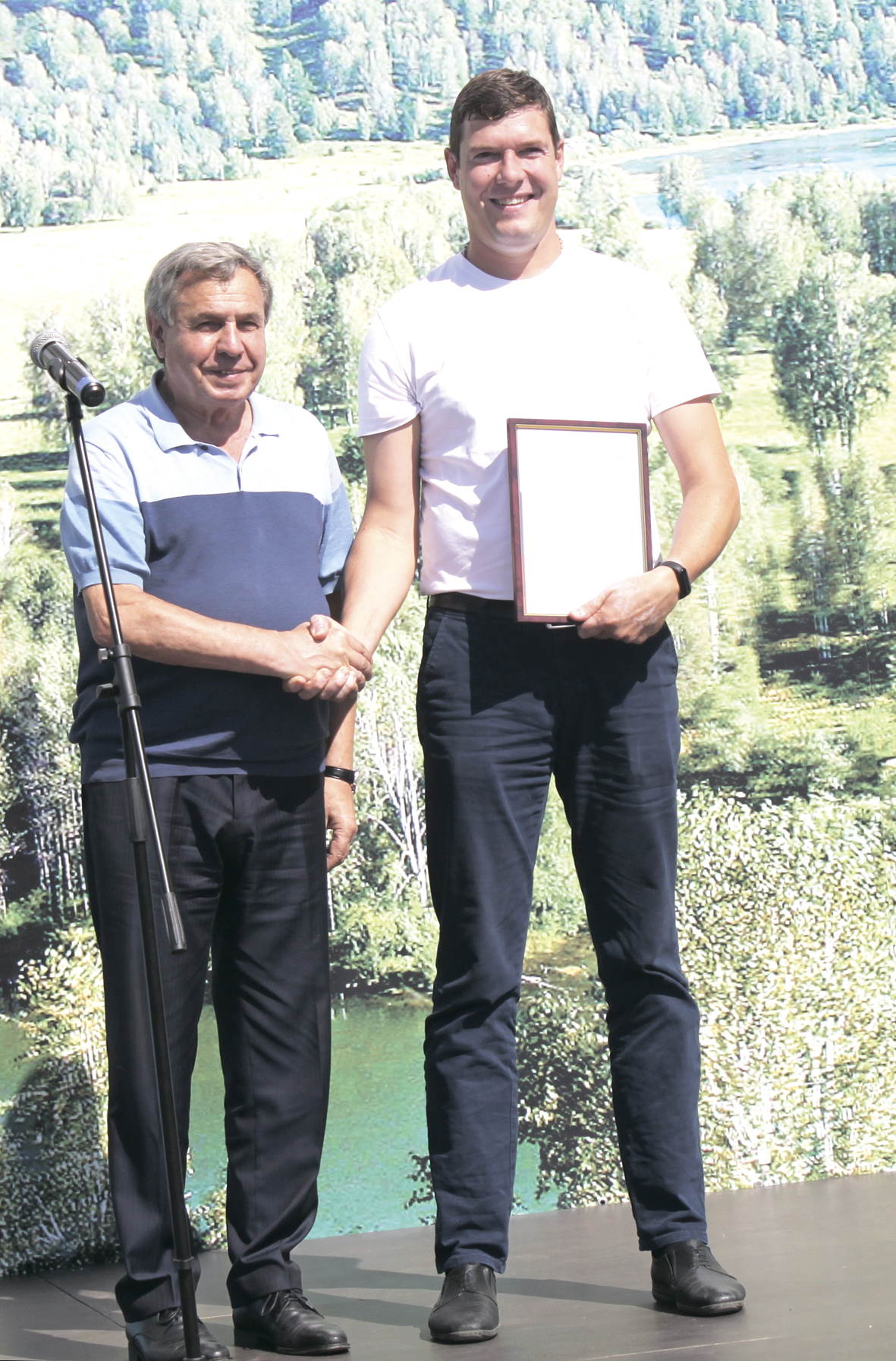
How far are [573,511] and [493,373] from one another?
0.78ft

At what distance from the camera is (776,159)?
388 cm

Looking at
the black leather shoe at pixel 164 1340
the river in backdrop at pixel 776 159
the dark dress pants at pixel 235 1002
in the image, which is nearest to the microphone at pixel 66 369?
the dark dress pants at pixel 235 1002

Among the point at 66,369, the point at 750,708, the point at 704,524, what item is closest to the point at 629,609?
the point at 704,524

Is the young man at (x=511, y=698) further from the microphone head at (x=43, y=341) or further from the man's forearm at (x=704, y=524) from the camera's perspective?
the microphone head at (x=43, y=341)

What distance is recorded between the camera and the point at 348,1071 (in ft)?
10.9

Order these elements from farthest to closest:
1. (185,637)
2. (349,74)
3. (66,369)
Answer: (349,74), (185,637), (66,369)

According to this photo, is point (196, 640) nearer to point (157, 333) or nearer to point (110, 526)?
point (110, 526)

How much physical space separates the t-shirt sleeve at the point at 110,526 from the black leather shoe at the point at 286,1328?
1.05 m

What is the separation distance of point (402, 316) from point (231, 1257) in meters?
1.43

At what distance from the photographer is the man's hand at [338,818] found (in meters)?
2.42

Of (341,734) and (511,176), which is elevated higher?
(511,176)

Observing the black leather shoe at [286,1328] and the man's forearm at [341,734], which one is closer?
the black leather shoe at [286,1328]

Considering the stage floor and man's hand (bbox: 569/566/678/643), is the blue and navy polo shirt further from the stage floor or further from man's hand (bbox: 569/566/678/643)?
the stage floor

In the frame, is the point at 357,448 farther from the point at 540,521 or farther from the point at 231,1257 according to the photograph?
the point at 231,1257
